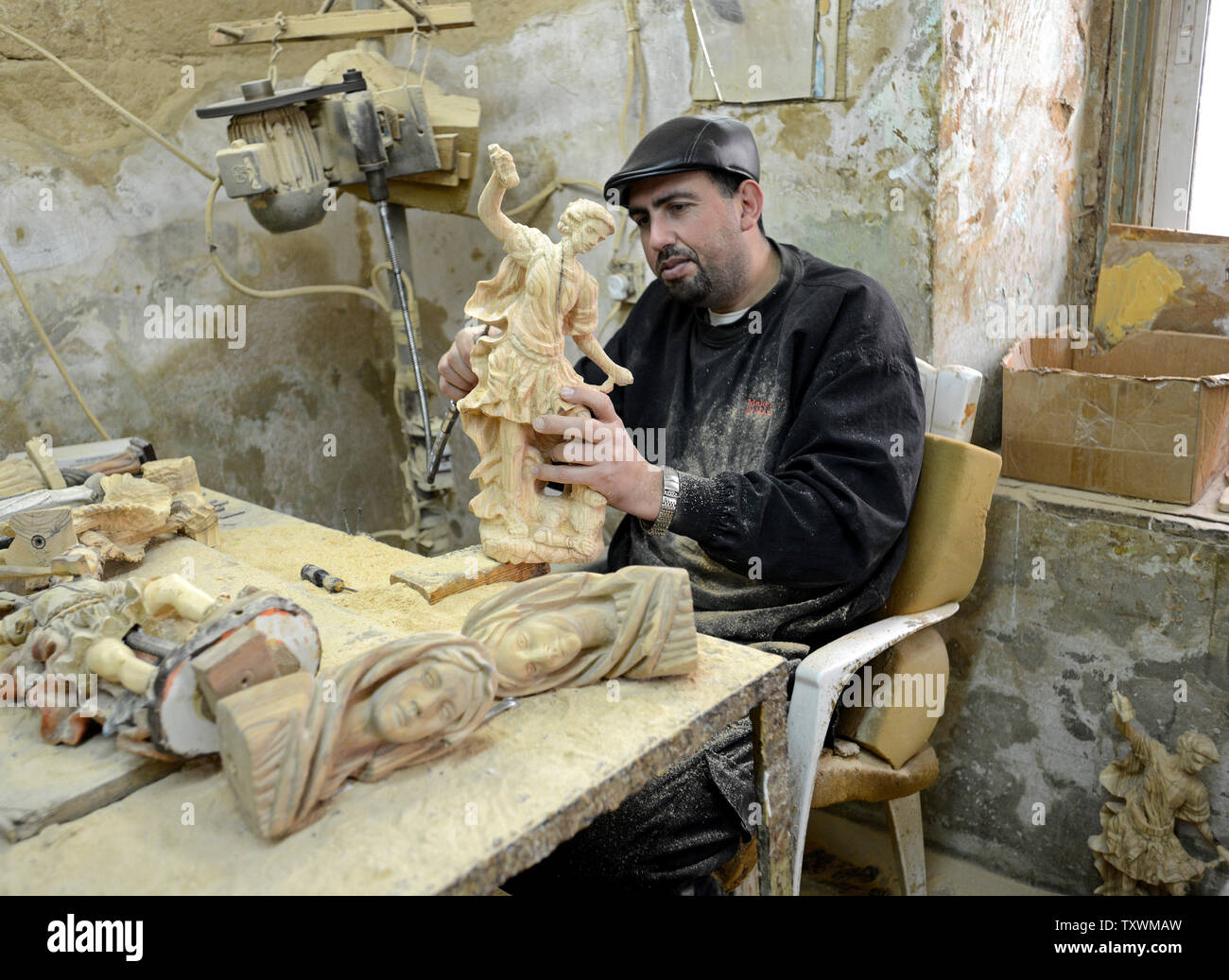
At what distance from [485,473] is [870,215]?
1344 mm

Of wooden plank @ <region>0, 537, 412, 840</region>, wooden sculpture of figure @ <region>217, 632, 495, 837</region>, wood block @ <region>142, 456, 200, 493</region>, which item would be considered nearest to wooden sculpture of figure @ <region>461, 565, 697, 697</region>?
wooden sculpture of figure @ <region>217, 632, 495, 837</region>

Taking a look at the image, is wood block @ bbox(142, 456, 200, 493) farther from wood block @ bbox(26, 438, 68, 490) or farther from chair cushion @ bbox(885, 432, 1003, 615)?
chair cushion @ bbox(885, 432, 1003, 615)

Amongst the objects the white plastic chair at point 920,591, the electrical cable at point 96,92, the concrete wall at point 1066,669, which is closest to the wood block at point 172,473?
the electrical cable at point 96,92

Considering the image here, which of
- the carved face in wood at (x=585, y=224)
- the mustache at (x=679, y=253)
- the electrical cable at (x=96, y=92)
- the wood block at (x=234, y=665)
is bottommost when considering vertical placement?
the wood block at (x=234, y=665)

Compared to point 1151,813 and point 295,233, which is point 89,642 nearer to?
point 1151,813

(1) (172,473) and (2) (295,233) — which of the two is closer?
(1) (172,473)

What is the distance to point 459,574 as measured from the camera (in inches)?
82.5

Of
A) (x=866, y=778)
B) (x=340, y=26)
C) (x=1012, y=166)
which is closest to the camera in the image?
(x=866, y=778)

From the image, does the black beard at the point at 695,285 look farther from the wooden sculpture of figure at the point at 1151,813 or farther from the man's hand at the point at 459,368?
the wooden sculpture of figure at the point at 1151,813

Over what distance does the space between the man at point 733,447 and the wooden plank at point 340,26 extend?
118 centimetres

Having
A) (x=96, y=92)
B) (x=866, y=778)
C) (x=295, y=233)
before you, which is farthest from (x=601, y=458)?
(x=295, y=233)

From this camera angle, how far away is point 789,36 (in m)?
2.74

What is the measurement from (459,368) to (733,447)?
26.0 inches

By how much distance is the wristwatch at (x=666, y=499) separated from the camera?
6.70 ft
